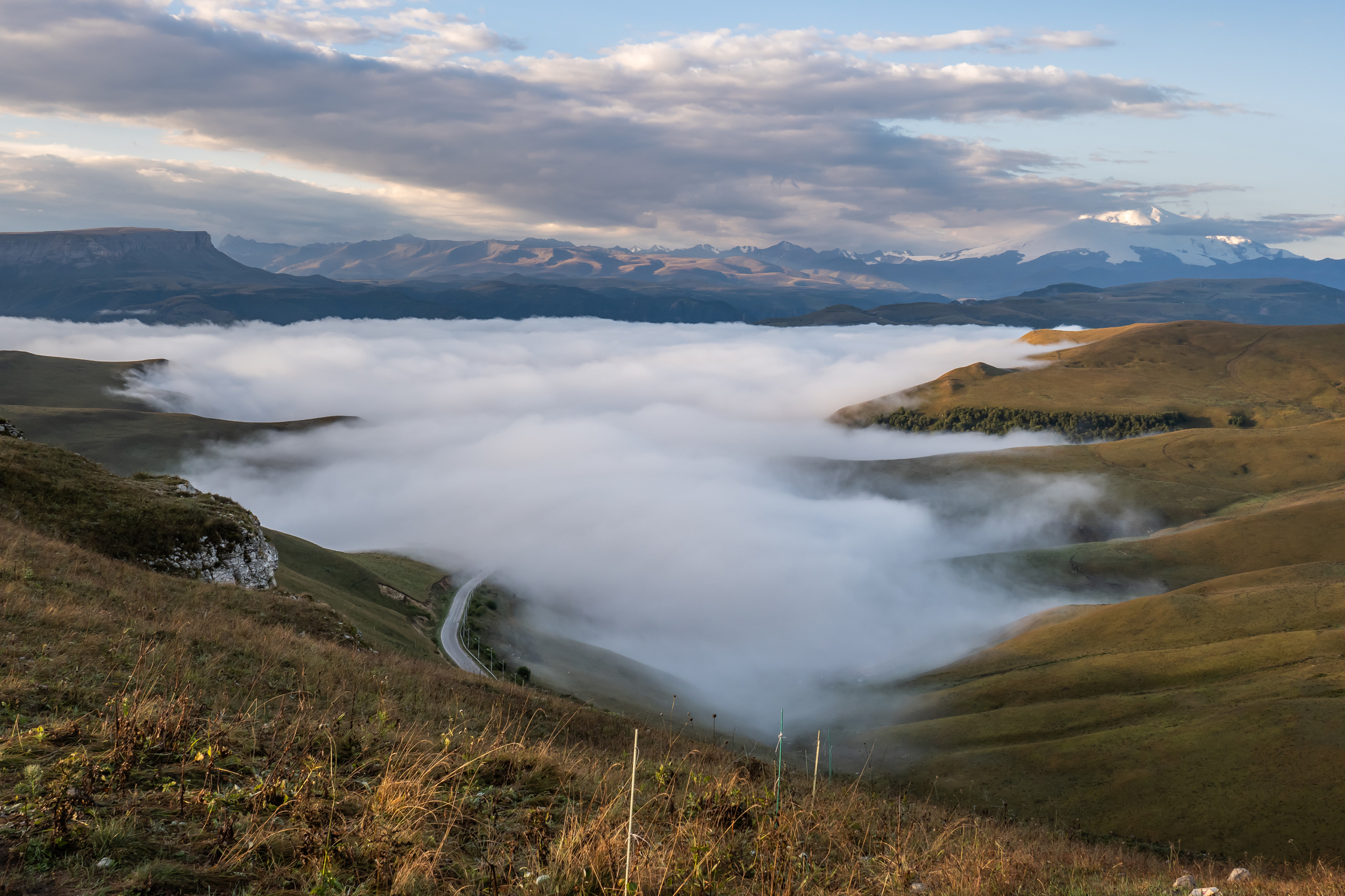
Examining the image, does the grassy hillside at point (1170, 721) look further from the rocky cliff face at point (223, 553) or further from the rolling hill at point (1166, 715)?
the rocky cliff face at point (223, 553)

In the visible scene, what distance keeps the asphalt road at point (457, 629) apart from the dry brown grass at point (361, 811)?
44566 mm

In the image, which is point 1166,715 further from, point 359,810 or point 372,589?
point 372,589

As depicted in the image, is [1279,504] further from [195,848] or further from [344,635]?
[195,848]

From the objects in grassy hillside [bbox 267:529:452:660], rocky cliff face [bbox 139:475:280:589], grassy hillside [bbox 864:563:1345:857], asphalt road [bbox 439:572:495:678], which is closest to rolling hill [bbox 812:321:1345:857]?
grassy hillside [bbox 864:563:1345:857]

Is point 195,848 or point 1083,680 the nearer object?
point 195,848

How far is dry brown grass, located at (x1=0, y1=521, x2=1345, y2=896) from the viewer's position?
21.7ft

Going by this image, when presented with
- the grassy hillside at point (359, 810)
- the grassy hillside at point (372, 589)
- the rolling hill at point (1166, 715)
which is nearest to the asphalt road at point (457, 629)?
the grassy hillside at point (372, 589)

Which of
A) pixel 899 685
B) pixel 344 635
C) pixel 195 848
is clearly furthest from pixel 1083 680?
pixel 195 848

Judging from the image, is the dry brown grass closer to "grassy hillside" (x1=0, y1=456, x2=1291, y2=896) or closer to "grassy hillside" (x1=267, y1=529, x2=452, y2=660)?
"grassy hillside" (x1=0, y1=456, x2=1291, y2=896)

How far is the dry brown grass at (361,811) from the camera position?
21.7ft

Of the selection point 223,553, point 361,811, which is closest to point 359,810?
point 361,811

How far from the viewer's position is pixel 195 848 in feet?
22.1

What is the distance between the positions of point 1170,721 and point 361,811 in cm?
8039

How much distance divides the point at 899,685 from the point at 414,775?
395ft
